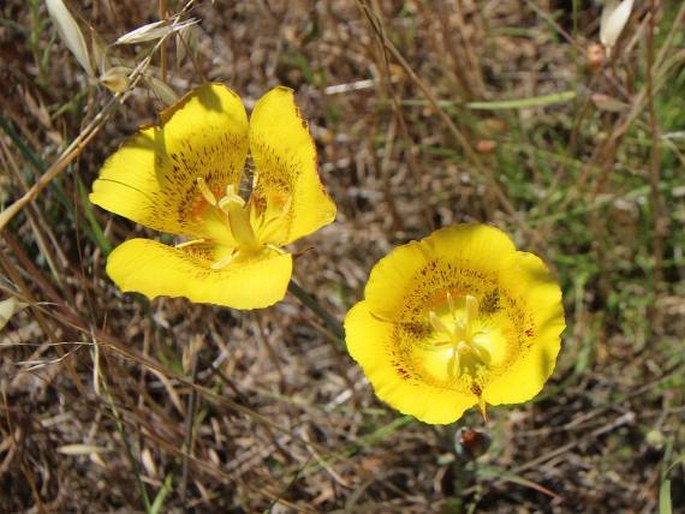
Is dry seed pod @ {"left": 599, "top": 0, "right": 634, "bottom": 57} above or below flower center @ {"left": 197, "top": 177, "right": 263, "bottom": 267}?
above

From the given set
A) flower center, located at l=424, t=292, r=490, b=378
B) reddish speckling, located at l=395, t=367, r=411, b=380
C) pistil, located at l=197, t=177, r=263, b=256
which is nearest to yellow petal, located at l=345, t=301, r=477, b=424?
reddish speckling, located at l=395, t=367, r=411, b=380

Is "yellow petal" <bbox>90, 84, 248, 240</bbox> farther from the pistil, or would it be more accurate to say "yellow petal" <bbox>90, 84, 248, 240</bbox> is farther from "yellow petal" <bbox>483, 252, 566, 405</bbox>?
"yellow petal" <bbox>483, 252, 566, 405</bbox>

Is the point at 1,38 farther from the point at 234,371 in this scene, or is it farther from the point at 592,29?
the point at 592,29

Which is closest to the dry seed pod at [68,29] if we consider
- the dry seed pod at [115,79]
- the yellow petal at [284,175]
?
the dry seed pod at [115,79]

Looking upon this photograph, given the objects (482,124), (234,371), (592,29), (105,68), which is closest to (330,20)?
(482,124)

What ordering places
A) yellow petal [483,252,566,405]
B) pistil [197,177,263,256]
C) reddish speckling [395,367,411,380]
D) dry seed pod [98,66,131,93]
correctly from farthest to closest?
pistil [197,177,263,256] → reddish speckling [395,367,411,380] → yellow petal [483,252,566,405] → dry seed pod [98,66,131,93]

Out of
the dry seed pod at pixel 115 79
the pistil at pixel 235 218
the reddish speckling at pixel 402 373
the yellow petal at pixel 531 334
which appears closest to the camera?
the dry seed pod at pixel 115 79

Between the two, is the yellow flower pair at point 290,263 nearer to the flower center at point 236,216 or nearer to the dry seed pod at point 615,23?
the flower center at point 236,216
